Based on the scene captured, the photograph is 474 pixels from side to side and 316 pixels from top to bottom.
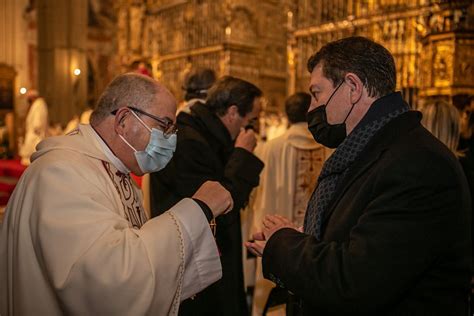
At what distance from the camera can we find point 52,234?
1700 millimetres

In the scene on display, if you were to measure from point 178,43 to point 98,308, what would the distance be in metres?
10.2

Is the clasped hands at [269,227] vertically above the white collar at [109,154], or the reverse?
the white collar at [109,154]

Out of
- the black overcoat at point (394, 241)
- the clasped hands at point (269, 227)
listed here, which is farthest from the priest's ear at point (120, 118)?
the black overcoat at point (394, 241)

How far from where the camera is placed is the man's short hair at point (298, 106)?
4.50 m

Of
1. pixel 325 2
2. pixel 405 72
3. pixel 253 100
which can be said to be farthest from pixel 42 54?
pixel 253 100

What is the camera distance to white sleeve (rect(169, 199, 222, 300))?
6.23ft

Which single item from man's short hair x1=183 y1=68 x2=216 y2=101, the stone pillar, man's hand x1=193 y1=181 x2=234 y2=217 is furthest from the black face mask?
the stone pillar

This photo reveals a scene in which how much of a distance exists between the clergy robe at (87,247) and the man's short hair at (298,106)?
274cm

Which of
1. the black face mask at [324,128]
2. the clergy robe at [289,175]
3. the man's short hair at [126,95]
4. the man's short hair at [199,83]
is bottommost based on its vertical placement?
the clergy robe at [289,175]

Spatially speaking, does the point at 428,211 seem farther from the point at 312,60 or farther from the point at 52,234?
the point at 52,234

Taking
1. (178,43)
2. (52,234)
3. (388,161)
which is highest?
(178,43)

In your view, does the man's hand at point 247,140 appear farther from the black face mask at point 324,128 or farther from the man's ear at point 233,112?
the black face mask at point 324,128

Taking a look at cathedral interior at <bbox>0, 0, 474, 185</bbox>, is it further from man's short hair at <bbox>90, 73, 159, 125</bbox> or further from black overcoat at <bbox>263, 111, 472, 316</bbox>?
man's short hair at <bbox>90, 73, 159, 125</bbox>

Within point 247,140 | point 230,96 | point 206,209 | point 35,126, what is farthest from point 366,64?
point 35,126
